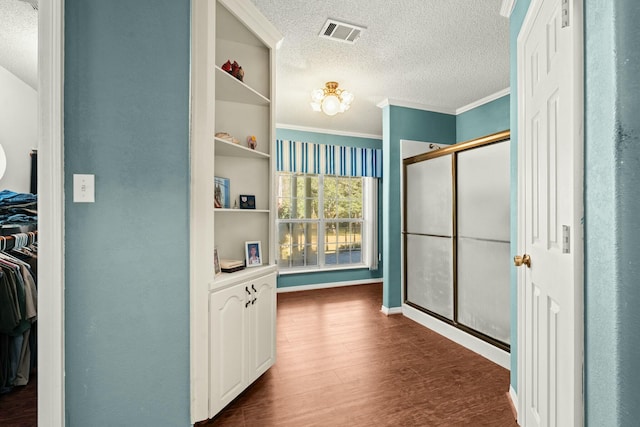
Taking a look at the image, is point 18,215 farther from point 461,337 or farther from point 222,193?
point 461,337

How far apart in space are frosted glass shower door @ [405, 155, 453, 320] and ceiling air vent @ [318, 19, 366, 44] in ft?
4.81

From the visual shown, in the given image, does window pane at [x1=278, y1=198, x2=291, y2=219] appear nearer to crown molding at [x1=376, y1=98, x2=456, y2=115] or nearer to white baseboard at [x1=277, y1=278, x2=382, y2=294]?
white baseboard at [x1=277, y1=278, x2=382, y2=294]

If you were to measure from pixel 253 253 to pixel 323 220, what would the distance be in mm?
2993

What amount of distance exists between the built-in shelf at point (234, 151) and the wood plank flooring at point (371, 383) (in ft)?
5.23

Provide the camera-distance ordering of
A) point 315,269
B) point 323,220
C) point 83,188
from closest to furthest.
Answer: point 83,188 < point 315,269 < point 323,220

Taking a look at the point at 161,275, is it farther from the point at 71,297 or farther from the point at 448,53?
the point at 448,53

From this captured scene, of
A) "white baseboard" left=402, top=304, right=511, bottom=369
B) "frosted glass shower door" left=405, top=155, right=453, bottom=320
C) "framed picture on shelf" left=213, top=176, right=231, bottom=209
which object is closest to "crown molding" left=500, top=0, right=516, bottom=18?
"frosted glass shower door" left=405, top=155, right=453, bottom=320

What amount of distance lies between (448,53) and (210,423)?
3250mm

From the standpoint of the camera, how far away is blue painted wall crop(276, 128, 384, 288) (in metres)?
4.81

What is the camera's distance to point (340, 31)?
7.66 ft

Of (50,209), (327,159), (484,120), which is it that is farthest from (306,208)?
(50,209)

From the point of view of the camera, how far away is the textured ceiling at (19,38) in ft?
6.33

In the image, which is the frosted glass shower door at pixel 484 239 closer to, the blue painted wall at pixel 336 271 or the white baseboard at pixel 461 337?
the white baseboard at pixel 461 337

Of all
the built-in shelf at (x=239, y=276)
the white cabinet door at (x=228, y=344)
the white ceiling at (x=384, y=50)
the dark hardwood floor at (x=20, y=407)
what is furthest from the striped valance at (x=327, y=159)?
the dark hardwood floor at (x=20, y=407)
